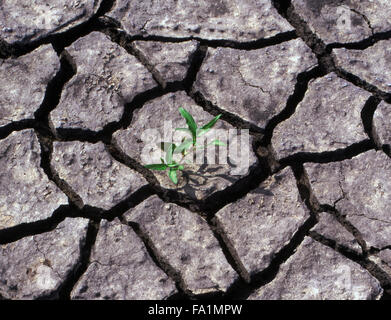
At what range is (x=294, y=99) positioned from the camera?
8.71 ft

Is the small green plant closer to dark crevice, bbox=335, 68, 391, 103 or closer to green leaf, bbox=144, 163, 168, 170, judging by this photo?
green leaf, bbox=144, 163, 168, 170

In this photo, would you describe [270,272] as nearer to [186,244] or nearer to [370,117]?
[186,244]

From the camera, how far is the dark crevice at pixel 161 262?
2217 millimetres

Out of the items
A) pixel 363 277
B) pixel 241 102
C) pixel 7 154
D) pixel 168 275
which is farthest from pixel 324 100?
pixel 7 154

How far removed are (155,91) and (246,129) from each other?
1.37 ft

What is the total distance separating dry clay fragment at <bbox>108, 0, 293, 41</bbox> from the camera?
285 cm

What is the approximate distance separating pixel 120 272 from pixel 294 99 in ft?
3.34

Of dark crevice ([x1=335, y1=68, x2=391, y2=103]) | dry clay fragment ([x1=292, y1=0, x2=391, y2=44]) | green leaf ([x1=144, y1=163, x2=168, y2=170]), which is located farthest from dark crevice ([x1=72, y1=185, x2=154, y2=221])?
dry clay fragment ([x1=292, y1=0, x2=391, y2=44])

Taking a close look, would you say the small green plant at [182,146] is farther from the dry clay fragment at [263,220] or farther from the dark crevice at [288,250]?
the dark crevice at [288,250]

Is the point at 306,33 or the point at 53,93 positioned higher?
the point at 306,33

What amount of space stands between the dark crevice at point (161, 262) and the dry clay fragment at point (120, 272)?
16 mm

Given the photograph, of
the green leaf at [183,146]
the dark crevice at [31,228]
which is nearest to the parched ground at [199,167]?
the dark crevice at [31,228]

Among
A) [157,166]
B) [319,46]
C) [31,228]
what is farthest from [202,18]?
[31,228]

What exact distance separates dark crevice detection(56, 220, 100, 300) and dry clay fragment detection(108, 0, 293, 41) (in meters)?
0.98
